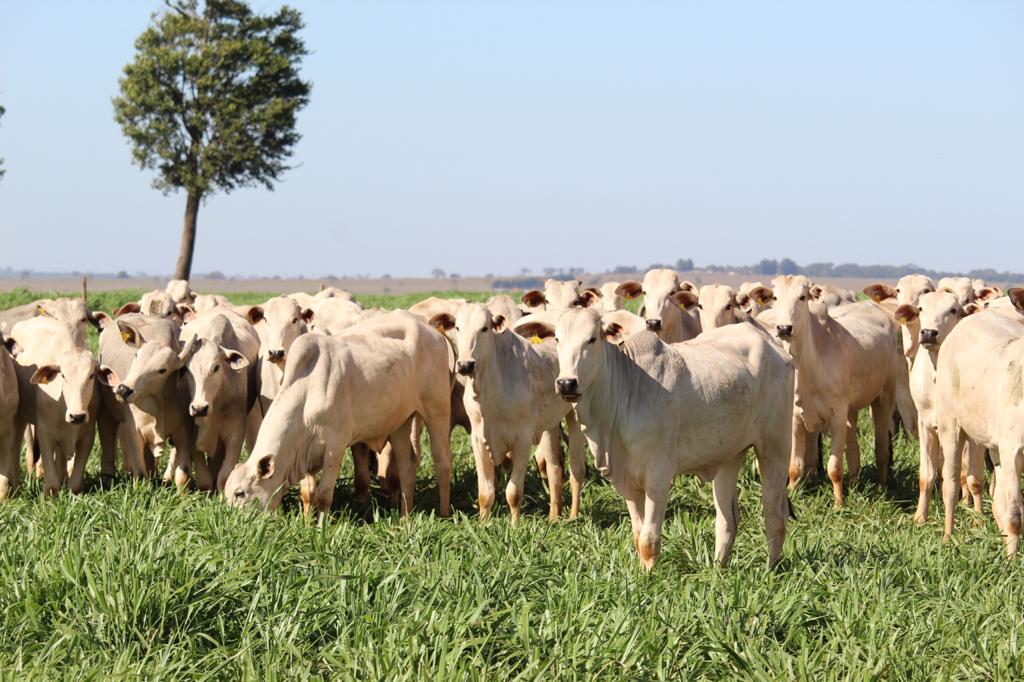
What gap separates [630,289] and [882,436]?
10.6 feet

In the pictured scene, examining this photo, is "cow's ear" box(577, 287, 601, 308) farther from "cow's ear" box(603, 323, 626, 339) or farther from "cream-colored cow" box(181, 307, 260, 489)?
"cow's ear" box(603, 323, 626, 339)

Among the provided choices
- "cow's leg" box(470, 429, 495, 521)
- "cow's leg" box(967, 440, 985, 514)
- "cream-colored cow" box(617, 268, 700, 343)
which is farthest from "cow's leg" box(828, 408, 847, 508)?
"cow's leg" box(470, 429, 495, 521)

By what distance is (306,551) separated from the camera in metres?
7.91

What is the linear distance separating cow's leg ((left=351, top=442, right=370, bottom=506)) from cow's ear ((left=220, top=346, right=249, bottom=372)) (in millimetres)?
1384

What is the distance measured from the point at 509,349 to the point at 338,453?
72.7 inches

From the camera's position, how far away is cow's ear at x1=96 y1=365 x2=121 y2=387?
10.9 meters

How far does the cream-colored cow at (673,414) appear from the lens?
8.05 m

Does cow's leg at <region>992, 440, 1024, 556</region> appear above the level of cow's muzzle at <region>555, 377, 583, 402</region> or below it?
below

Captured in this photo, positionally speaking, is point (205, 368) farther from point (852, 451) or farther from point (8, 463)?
point (852, 451)

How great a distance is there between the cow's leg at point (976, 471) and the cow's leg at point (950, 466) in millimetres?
481

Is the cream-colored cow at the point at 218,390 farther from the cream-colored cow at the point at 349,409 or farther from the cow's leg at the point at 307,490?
the cream-colored cow at the point at 349,409

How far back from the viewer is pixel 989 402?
31.6 feet

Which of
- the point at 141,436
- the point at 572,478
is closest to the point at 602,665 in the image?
the point at 572,478

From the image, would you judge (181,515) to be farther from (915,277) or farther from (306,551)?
(915,277)
